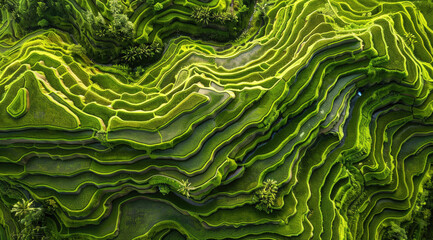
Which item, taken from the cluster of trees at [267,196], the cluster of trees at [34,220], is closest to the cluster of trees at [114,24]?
the cluster of trees at [34,220]

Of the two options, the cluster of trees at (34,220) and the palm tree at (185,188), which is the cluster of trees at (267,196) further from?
the cluster of trees at (34,220)

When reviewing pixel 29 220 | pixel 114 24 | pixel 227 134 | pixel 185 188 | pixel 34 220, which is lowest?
pixel 34 220

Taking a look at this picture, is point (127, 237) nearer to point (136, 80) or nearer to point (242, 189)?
point (242, 189)

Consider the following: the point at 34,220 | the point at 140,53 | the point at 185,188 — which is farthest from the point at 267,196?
the point at 140,53

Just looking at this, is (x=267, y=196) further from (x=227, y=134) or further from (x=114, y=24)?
(x=114, y=24)

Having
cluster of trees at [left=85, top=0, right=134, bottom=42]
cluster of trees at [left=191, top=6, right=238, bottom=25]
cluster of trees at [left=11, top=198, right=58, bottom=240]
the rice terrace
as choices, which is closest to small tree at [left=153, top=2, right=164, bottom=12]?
the rice terrace

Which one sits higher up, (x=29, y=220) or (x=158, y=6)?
(x=158, y=6)

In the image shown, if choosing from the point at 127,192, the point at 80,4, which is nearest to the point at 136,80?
the point at 80,4
